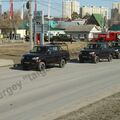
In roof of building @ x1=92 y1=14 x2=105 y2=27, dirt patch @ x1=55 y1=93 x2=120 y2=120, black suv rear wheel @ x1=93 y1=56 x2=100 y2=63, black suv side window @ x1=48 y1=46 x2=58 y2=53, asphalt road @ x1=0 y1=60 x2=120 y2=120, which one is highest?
roof of building @ x1=92 y1=14 x2=105 y2=27

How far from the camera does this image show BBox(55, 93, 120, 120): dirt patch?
10.9 m

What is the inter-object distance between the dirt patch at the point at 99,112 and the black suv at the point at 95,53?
2128cm

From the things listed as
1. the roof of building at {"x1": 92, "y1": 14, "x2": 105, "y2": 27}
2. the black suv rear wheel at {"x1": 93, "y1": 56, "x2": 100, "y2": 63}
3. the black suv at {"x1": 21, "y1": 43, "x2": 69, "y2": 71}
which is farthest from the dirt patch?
the roof of building at {"x1": 92, "y1": 14, "x2": 105, "y2": 27}

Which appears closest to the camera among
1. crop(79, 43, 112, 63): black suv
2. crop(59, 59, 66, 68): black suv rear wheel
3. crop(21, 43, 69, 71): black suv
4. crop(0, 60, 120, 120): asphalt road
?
crop(0, 60, 120, 120): asphalt road

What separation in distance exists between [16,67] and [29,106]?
17.0m

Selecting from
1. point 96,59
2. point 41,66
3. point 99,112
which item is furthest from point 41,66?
point 99,112

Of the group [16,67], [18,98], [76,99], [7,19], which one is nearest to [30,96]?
[18,98]

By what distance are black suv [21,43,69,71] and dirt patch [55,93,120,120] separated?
1418 cm

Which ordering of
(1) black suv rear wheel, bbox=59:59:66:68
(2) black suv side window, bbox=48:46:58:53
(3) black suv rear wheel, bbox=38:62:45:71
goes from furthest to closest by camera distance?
(1) black suv rear wheel, bbox=59:59:66:68 → (2) black suv side window, bbox=48:46:58:53 → (3) black suv rear wheel, bbox=38:62:45:71

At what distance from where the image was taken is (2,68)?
29.3 m

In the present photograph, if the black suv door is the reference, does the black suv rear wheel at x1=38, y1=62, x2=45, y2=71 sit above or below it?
below

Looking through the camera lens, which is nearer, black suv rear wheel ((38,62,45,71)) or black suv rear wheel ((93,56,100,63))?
black suv rear wheel ((38,62,45,71))

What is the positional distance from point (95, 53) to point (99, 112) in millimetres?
23593

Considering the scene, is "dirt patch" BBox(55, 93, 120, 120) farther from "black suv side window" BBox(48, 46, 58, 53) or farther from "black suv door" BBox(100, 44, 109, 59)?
"black suv door" BBox(100, 44, 109, 59)
